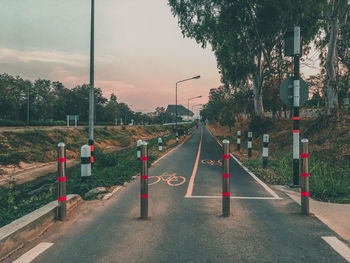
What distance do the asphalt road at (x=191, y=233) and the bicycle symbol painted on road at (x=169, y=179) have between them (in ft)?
3.89

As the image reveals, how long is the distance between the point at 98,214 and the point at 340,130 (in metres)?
10.2

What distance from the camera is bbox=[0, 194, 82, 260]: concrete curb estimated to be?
8.45 feet

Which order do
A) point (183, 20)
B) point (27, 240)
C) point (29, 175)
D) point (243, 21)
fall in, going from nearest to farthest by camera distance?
point (27, 240)
point (29, 175)
point (243, 21)
point (183, 20)

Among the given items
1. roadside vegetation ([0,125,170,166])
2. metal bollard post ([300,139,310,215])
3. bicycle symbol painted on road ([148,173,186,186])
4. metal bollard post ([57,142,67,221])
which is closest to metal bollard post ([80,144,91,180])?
metal bollard post ([57,142,67,221])

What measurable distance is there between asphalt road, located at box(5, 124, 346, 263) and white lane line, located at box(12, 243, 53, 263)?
67 mm

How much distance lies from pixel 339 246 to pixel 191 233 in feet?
6.05

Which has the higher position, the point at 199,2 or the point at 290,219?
the point at 199,2

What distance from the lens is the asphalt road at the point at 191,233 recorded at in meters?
2.53

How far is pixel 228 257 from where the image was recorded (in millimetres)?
2494

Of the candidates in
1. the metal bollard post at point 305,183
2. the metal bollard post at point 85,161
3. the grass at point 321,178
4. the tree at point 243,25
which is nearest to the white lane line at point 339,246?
the metal bollard post at point 305,183

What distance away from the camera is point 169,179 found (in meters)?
6.41

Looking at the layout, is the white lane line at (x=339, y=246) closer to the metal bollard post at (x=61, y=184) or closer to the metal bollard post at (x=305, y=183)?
the metal bollard post at (x=305, y=183)

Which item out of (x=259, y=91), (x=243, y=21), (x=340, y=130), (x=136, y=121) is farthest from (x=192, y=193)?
(x=136, y=121)

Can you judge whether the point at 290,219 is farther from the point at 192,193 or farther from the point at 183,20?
the point at 183,20
